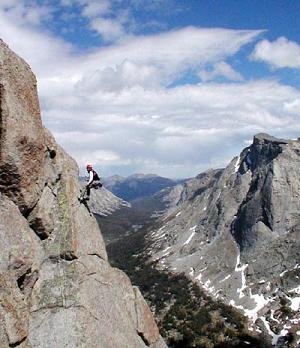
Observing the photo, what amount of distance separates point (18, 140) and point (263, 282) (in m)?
181

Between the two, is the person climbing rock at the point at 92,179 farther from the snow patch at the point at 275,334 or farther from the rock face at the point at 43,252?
the snow patch at the point at 275,334

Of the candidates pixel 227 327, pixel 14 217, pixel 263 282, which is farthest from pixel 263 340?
pixel 14 217

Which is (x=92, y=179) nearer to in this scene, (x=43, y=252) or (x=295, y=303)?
(x=43, y=252)

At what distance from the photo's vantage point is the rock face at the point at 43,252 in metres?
24.8

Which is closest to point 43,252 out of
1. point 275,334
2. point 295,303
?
point 275,334

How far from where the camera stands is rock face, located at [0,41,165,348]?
24.8 meters

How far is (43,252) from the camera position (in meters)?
27.9

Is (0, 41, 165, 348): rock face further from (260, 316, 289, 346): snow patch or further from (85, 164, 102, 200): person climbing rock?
(260, 316, 289, 346): snow patch

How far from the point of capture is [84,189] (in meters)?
32.9

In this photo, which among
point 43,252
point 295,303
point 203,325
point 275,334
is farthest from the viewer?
point 295,303

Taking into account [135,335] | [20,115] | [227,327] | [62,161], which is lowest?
[227,327]

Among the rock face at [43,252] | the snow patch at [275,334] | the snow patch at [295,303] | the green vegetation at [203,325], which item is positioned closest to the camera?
the rock face at [43,252]

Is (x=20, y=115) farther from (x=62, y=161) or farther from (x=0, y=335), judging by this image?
(x=0, y=335)

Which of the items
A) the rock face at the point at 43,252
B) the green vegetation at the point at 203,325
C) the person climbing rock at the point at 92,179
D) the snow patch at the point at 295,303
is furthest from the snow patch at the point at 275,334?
the rock face at the point at 43,252
